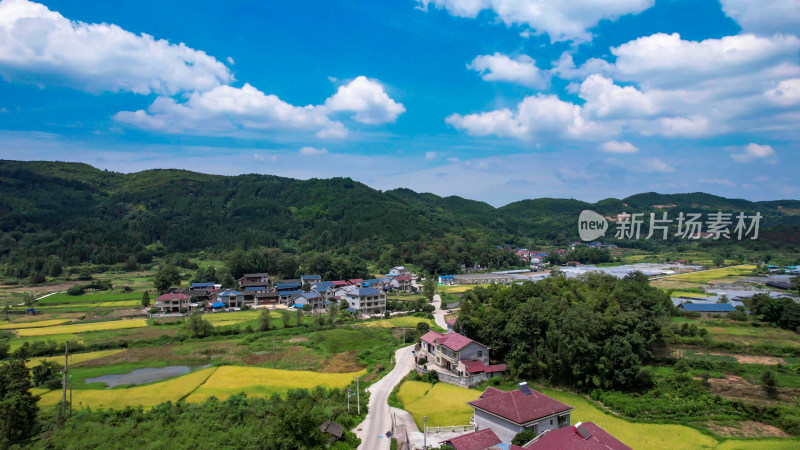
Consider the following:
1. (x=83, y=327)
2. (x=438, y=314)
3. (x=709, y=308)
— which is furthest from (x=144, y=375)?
(x=709, y=308)

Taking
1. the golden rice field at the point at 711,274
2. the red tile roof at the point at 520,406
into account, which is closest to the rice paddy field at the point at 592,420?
the red tile roof at the point at 520,406

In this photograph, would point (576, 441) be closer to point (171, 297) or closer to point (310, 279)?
point (171, 297)

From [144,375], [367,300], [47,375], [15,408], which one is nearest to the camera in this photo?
[15,408]

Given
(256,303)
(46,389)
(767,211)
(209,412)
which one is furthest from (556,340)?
(767,211)

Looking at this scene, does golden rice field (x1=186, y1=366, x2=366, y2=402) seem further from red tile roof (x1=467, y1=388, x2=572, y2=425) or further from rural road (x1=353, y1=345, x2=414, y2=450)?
red tile roof (x1=467, y1=388, x2=572, y2=425)

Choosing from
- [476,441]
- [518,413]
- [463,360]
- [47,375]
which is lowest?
[47,375]

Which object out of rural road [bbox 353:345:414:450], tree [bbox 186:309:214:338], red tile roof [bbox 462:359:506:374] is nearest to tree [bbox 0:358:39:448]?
rural road [bbox 353:345:414:450]

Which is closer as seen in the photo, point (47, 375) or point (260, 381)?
point (47, 375)
